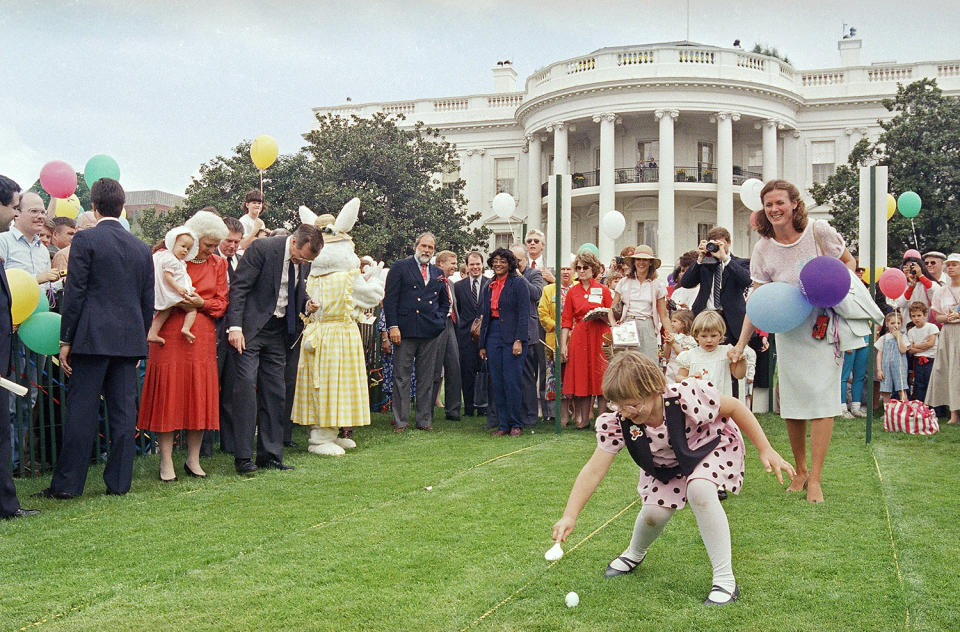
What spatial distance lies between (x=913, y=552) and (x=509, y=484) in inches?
116

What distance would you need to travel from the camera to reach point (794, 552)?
484 cm

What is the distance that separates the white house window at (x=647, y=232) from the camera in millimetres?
48031

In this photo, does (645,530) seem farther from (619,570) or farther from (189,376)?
(189,376)

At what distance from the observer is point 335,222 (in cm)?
896

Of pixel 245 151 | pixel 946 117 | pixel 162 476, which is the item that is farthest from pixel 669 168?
pixel 162 476

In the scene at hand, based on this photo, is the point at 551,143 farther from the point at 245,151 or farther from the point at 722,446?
the point at 722,446

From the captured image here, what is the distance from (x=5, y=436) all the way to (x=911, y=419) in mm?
9164

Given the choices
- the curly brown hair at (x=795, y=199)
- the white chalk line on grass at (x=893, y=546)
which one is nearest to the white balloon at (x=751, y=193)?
the white chalk line on grass at (x=893, y=546)

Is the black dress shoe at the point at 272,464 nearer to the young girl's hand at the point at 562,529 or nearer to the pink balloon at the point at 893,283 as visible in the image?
the young girl's hand at the point at 562,529

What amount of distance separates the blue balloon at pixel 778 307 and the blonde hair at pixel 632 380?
2.33m

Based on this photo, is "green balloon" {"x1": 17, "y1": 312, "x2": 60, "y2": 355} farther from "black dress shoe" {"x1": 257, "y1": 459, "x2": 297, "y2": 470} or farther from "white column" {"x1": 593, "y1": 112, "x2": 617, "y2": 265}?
Result: "white column" {"x1": 593, "y1": 112, "x2": 617, "y2": 265}

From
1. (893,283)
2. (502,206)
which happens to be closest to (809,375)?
(893,283)

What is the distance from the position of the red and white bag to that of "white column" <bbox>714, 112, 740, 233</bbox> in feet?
117

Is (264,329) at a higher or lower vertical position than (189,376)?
higher
